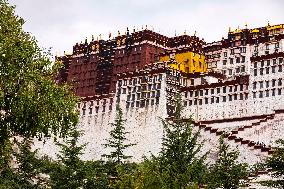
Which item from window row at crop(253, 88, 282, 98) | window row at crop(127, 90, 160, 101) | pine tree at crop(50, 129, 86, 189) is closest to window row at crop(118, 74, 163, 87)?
window row at crop(127, 90, 160, 101)

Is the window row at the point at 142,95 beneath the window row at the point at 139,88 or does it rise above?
beneath

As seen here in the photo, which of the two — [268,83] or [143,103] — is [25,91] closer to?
Answer: [268,83]

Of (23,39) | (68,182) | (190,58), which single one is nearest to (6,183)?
(68,182)

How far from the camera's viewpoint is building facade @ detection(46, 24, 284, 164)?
61000 mm

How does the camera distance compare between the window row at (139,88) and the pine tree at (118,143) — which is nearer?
the pine tree at (118,143)

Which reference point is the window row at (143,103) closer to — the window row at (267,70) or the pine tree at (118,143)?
the pine tree at (118,143)

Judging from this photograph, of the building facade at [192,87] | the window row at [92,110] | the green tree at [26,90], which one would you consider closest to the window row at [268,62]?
the building facade at [192,87]

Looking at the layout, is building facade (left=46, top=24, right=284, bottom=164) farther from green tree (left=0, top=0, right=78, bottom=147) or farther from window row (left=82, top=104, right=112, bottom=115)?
green tree (left=0, top=0, right=78, bottom=147)

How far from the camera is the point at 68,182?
1342 inches

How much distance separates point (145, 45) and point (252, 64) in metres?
24.7

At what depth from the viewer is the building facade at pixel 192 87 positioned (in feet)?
200

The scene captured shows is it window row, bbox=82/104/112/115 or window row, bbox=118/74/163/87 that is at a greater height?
window row, bbox=118/74/163/87

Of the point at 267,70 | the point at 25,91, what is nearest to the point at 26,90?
the point at 25,91

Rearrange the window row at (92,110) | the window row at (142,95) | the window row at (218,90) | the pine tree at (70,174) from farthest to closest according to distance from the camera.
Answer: the window row at (92,110)
the window row at (142,95)
the window row at (218,90)
the pine tree at (70,174)
